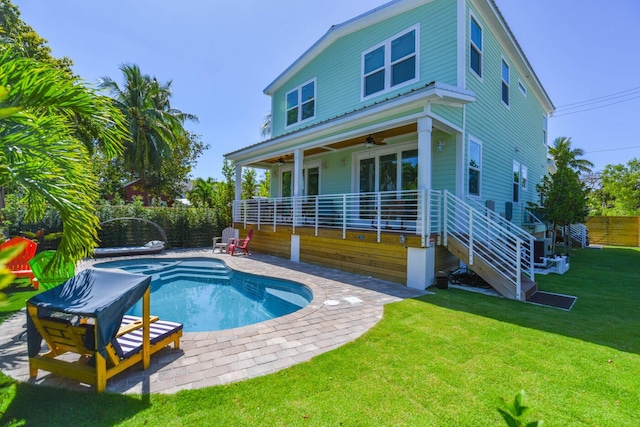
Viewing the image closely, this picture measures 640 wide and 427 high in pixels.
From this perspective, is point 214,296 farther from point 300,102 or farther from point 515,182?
point 515,182

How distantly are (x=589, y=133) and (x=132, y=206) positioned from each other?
124ft

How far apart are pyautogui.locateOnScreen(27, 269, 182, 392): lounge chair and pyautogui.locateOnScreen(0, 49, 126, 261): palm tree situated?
712 mm

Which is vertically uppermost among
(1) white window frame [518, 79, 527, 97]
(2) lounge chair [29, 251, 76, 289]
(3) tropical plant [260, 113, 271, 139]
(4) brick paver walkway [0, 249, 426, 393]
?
(3) tropical plant [260, 113, 271, 139]

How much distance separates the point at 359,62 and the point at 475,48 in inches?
151

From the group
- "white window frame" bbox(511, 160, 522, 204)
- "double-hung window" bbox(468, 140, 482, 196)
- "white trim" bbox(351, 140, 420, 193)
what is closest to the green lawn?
"double-hung window" bbox(468, 140, 482, 196)

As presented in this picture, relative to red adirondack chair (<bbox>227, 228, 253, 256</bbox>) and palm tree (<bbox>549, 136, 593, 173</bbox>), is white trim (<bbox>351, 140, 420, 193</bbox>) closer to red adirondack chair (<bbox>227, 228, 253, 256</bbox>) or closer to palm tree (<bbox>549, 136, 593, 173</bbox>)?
red adirondack chair (<bbox>227, 228, 253, 256</bbox>)

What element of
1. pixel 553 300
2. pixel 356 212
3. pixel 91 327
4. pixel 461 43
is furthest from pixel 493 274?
pixel 91 327

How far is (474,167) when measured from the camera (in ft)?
32.4

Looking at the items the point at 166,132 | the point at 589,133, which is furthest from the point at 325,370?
the point at 589,133

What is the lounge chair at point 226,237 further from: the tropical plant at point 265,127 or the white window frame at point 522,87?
the tropical plant at point 265,127

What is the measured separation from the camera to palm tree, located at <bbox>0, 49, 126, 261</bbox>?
118 inches

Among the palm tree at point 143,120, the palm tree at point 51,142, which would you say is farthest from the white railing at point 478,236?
the palm tree at point 143,120

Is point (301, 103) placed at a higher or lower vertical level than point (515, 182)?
higher

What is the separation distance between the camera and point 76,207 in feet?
11.8
